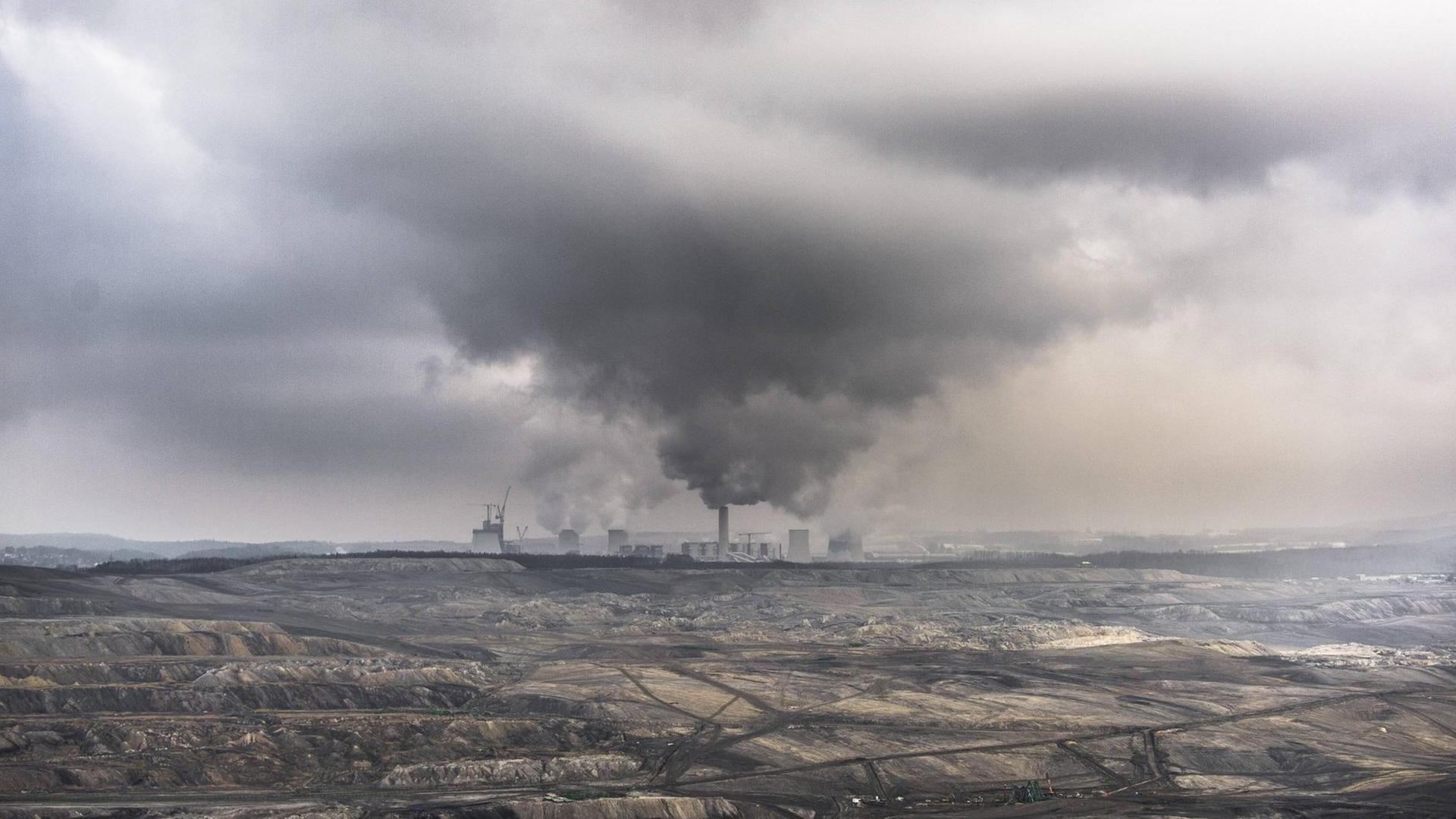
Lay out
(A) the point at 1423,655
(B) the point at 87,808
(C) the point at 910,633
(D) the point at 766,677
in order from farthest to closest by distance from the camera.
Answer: (C) the point at 910,633
(A) the point at 1423,655
(D) the point at 766,677
(B) the point at 87,808

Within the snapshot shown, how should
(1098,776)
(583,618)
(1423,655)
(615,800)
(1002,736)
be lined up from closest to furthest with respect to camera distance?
1. (615,800)
2. (1098,776)
3. (1002,736)
4. (1423,655)
5. (583,618)

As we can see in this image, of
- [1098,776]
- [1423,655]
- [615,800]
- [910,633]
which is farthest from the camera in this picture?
[910,633]

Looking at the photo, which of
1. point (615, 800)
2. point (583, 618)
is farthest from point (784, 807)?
point (583, 618)

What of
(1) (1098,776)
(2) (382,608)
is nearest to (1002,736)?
(1) (1098,776)

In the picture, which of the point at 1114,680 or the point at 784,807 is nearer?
the point at 784,807

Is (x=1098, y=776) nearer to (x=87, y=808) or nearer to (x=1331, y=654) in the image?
(x=87, y=808)

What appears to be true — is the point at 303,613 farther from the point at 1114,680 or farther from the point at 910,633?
the point at 1114,680
